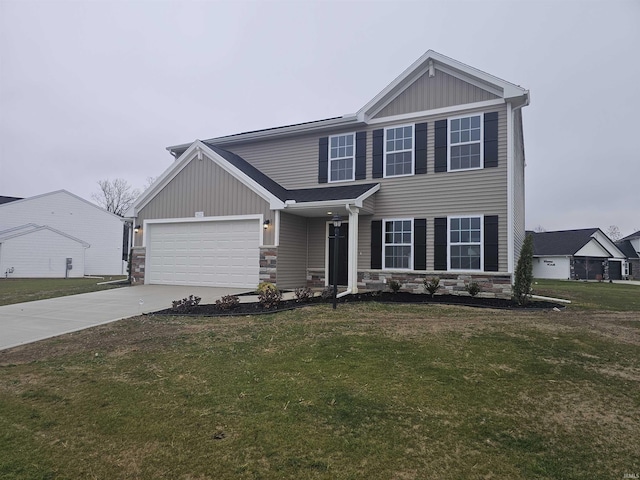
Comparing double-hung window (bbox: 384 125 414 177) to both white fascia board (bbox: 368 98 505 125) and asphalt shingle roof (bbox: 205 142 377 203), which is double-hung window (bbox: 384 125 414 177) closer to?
white fascia board (bbox: 368 98 505 125)

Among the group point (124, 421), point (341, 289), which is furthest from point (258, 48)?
point (124, 421)

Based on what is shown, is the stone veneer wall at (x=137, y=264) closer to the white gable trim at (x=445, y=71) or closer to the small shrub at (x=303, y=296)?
the small shrub at (x=303, y=296)

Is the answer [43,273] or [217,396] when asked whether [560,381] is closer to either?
[217,396]

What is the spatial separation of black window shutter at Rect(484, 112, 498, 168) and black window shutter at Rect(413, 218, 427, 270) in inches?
100

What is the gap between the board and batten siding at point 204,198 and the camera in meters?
12.9

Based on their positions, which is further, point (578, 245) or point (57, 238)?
point (578, 245)

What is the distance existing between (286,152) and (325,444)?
42.2 ft

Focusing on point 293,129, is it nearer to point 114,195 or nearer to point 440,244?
point 440,244

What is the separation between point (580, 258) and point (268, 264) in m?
30.5

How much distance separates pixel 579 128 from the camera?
2180cm

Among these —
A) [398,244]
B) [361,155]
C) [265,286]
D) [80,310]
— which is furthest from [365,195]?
[80,310]

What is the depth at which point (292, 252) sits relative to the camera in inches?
518

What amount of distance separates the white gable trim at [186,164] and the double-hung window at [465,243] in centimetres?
541

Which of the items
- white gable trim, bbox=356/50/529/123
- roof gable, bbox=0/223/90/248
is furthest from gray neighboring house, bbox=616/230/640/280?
roof gable, bbox=0/223/90/248
